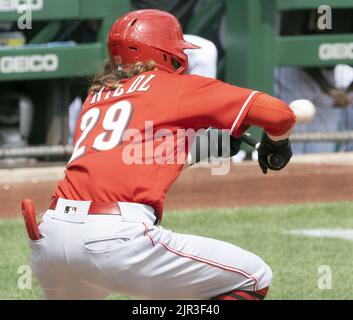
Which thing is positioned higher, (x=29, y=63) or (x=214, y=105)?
(x=214, y=105)

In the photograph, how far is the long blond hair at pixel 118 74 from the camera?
14.2ft

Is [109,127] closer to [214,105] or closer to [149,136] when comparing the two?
[149,136]

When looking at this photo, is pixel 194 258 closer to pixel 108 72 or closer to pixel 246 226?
pixel 108 72

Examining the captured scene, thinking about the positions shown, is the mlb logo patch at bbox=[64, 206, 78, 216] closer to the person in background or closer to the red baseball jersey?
the red baseball jersey

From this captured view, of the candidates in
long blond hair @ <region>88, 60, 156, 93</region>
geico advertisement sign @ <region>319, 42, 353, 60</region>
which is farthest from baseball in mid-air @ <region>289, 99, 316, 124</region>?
geico advertisement sign @ <region>319, 42, 353, 60</region>

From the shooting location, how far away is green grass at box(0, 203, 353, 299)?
6016 mm

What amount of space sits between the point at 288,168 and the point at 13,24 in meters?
2.45

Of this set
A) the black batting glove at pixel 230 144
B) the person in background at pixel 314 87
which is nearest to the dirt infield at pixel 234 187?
the person in background at pixel 314 87

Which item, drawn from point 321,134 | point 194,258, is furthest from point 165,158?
point 321,134

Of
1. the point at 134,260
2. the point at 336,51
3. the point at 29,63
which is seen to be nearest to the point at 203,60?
the point at 29,63

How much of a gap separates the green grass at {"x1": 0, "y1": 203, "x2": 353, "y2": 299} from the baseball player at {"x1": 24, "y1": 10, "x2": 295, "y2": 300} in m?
1.76

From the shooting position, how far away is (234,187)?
848cm

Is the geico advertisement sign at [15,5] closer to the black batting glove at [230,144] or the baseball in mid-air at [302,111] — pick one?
the black batting glove at [230,144]

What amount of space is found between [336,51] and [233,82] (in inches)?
35.3
